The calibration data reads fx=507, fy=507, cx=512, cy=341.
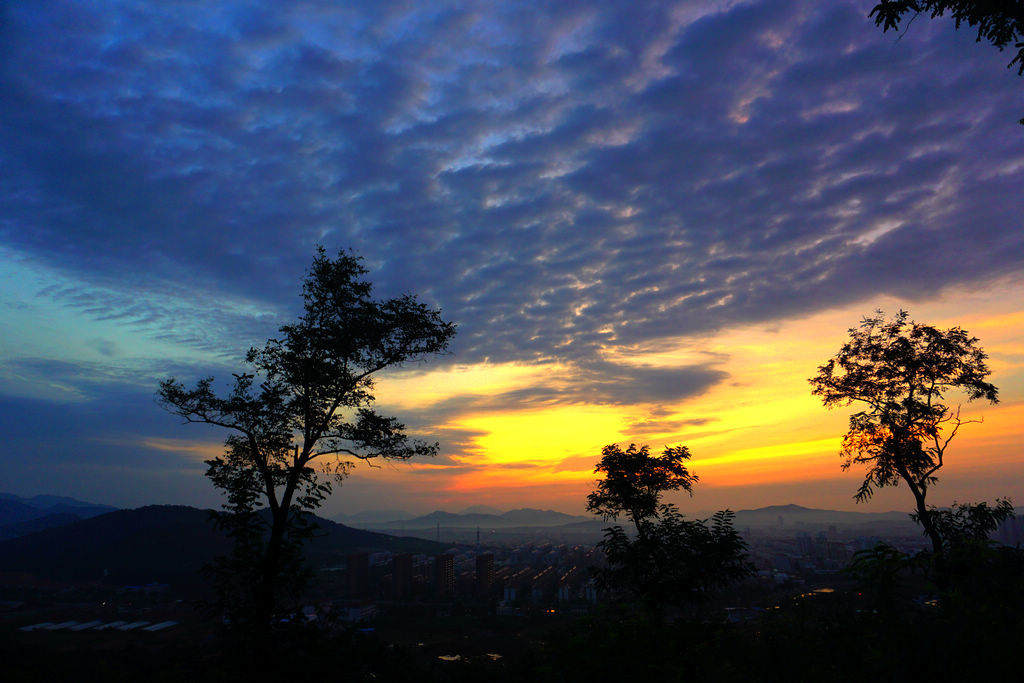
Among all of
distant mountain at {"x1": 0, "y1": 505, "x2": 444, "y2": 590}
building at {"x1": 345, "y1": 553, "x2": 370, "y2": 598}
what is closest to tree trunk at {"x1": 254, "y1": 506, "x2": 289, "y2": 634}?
distant mountain at {"x1": 0, "y1": 505, "x2": 444, "y2": 590}

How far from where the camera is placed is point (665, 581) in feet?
59.8

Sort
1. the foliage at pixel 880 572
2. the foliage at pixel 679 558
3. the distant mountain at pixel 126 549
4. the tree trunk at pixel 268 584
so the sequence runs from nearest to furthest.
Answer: the foliage at pixel 880 572, the tree trunk at pixel 268 584, the foliage at pixel 679 558, the distant mountain at pixel 126 549

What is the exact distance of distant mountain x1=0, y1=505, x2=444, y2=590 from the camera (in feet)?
362

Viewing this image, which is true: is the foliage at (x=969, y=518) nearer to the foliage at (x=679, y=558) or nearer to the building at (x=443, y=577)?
the foliage at (x=679, y=558)

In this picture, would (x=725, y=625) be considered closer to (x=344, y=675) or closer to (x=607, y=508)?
(x=344, y=675)

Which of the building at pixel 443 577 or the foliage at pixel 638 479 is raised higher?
the foliage at pixel 638 479

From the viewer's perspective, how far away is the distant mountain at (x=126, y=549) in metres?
110

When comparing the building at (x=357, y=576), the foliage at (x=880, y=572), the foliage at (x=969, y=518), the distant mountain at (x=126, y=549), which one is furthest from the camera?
the building at (x=357, y=576)

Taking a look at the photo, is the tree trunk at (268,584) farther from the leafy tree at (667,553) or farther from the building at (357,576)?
the building at (357,576)

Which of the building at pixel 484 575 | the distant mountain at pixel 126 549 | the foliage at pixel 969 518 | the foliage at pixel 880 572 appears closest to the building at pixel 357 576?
the distant mountain at pixel 126 549

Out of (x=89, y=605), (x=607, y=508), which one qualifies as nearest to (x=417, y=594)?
(x=89, y=605)

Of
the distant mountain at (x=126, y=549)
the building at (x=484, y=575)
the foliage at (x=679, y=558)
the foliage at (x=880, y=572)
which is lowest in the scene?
the building at (x=484, y=575)

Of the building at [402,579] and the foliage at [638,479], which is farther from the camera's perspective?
the building at [402,579]

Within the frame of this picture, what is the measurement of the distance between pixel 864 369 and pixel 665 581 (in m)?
15.4
